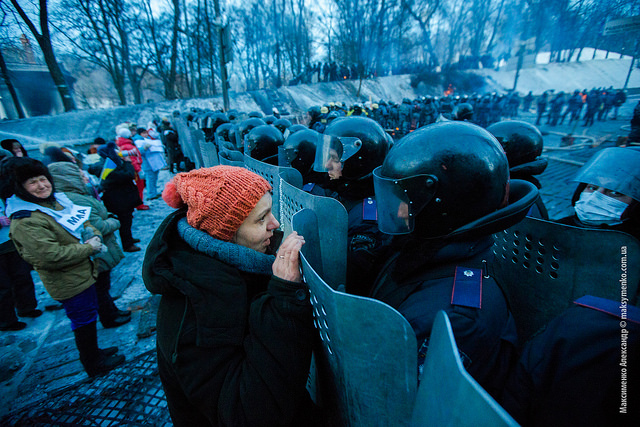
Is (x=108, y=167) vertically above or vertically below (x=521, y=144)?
below

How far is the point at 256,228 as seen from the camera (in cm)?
143

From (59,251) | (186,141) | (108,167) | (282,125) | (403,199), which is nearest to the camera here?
(403,199)

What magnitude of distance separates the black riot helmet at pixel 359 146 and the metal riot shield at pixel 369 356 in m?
1.73

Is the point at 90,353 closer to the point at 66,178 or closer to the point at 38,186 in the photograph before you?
the point at 38,186

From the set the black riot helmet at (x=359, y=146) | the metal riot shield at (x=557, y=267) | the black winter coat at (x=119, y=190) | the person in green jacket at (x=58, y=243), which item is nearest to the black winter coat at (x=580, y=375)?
the metal riot shield at (x=557, y=267)

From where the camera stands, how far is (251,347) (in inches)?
43.5

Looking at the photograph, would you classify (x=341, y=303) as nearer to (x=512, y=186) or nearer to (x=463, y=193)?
(x=463, y=193)

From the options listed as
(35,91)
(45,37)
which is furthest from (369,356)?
(35,91)

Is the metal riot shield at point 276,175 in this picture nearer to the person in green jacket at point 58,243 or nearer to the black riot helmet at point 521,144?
the person in green jacket at point 58,243

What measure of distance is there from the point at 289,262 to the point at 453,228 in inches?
29.7

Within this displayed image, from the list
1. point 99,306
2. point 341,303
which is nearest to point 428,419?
point 341,303

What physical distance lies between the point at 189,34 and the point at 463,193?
3210 cm

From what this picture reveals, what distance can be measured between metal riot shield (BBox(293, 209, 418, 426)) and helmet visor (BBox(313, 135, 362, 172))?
1.71 m

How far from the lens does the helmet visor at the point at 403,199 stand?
126 cm
